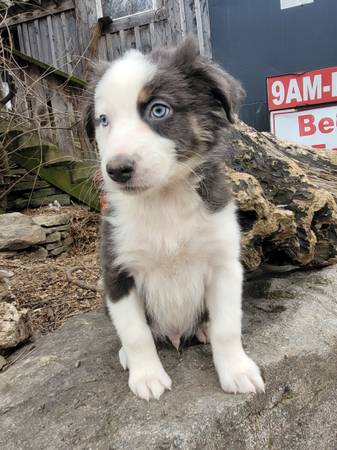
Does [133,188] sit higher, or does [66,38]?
[66,38]

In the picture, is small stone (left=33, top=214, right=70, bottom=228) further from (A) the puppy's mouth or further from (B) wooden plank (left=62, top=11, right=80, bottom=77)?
(A) the puppy's mouth

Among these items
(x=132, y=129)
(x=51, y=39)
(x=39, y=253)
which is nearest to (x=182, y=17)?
(x=51, y=39)

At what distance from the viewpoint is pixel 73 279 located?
4.68 metres

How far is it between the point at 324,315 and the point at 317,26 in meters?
4.24

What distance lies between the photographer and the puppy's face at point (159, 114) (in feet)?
6.46

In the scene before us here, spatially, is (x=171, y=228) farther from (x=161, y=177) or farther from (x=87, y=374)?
(x=87, y=374)

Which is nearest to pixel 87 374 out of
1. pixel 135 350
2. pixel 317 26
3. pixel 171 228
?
pixel 135 350

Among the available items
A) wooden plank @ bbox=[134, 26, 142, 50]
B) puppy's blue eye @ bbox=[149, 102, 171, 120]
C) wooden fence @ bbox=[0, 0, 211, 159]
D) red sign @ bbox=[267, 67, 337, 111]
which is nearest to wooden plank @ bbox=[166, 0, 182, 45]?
wooden fence @ bbox=[0, 0, 211, 159]

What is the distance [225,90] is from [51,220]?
13.6 feet

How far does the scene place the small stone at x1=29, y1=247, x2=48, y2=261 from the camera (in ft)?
18.8

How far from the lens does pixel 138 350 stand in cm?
230

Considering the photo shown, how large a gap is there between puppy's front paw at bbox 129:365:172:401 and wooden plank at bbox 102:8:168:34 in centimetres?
587

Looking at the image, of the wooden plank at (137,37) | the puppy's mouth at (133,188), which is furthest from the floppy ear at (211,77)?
the wooden plank at (137,37)

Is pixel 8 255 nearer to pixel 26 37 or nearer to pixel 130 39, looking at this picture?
pixel 130 39
